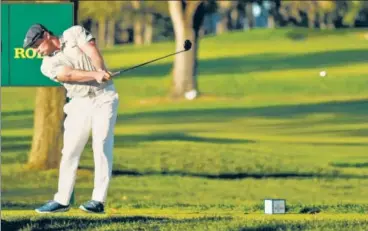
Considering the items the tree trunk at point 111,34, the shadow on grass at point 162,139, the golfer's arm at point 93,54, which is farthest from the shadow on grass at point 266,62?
the golfer's arm at point 93,54

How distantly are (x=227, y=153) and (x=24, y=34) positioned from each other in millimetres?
13578

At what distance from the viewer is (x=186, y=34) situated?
46.0 metres

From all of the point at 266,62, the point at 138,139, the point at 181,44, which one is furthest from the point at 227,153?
the point at 266,62

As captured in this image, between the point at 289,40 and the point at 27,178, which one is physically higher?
the point at 289,40

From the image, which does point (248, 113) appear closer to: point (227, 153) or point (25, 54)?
point (227, 153)

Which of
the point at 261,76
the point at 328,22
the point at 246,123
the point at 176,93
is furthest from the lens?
the point at 328,22

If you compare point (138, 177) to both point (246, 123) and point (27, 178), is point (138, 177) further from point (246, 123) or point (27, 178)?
point (246, 123)

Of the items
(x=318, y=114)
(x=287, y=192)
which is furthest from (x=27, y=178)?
(x=318, y=114)

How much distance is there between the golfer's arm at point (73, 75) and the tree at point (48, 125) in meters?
9.21

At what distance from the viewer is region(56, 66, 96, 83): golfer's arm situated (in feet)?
40.7

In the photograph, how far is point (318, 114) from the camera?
41656 millimetres

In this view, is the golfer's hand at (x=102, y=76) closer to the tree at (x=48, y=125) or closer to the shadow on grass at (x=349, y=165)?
the tree at (x=48, y=125)

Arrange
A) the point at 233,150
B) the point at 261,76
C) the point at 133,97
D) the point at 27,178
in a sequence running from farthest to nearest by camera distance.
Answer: the point at 261,76 → the point at 133,97 → the point at 233,150 → the point at 27,178

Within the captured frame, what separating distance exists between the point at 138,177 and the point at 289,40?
180ft
